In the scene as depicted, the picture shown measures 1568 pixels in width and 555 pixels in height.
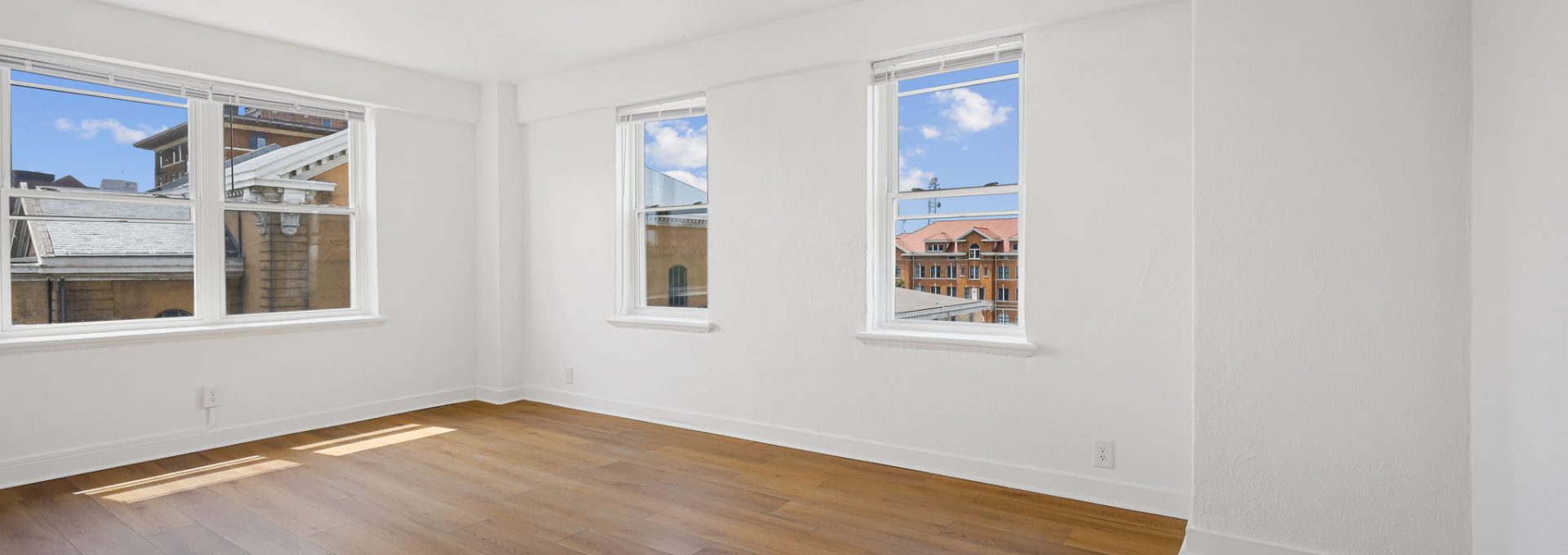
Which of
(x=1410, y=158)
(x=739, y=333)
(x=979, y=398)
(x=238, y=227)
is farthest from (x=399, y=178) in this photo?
(x=1410, y=158)

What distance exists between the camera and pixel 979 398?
350cm

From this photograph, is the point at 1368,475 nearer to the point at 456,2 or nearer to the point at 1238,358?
the point at 1238,358

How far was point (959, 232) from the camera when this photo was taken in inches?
145

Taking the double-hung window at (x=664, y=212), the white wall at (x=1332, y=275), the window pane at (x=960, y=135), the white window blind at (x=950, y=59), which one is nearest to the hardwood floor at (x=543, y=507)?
the white wall at (x=1332, y=275)

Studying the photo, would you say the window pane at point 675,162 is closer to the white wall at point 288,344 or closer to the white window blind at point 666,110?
the white window blind at point 666,110

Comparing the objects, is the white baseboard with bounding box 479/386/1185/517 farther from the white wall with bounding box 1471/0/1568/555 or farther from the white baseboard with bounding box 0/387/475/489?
the white baseboard with bounding box 0/387/475/489

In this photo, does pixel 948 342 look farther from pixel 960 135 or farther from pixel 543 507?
pixel 543 507

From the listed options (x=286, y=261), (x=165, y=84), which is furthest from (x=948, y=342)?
(x=165, y=84)

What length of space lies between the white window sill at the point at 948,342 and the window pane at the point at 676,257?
54.2 inches

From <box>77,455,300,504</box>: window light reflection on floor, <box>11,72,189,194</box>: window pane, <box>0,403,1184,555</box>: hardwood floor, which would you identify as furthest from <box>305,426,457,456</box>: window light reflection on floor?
<box>11,72,189,194</box>: window pane

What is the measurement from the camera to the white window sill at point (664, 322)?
456 centimetres

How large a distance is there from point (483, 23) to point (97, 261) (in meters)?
2.45

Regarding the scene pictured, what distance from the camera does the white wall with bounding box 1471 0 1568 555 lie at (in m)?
1.74

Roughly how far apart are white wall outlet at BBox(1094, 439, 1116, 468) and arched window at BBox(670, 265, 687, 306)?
2723 mm
